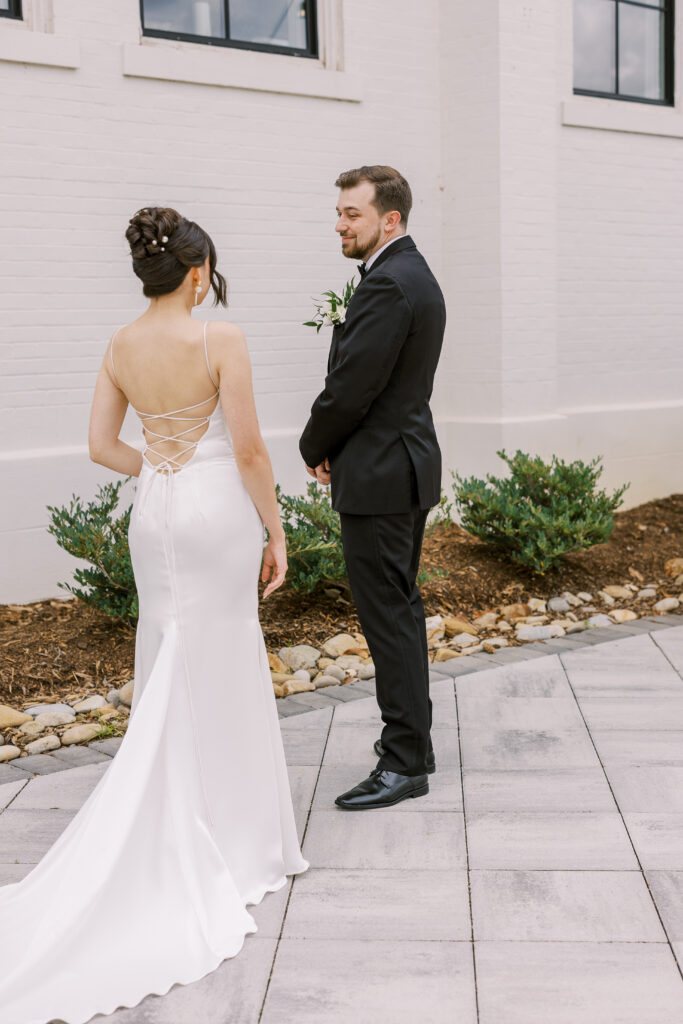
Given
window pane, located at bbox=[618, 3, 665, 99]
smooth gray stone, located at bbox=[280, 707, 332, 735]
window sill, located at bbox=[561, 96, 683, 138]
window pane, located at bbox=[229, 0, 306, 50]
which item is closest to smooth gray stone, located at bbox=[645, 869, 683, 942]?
smooth gray stone, located at bbox=[280, 707, 332, 735]

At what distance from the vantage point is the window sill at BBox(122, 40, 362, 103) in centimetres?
651

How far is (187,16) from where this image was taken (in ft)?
22.5

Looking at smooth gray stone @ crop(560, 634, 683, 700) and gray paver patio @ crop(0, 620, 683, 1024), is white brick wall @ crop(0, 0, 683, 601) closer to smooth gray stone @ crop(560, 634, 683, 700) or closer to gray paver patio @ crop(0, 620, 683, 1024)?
smooth gray stone @ crop(560, 634, 683, 700)

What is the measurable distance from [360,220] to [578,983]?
244 cm

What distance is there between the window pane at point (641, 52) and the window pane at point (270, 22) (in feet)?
10.00

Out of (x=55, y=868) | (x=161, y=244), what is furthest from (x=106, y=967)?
(x=161, y=244)

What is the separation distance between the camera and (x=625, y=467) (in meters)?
8.95

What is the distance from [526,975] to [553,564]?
4.34 m

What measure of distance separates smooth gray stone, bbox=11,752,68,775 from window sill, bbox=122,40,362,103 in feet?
13.8

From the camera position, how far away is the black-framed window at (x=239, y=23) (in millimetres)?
6774

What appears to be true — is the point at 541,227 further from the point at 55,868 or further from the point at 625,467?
the point at 55,868

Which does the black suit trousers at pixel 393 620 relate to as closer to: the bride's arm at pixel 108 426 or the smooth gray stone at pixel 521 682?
the bride's arm at pixel 108 426

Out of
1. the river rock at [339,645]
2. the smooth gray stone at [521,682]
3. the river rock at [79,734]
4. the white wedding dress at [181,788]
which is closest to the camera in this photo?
the white wedding dress at [181,788]

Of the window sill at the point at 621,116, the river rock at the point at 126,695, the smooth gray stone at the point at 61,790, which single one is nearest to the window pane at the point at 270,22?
the window sill at the point at 621,116
